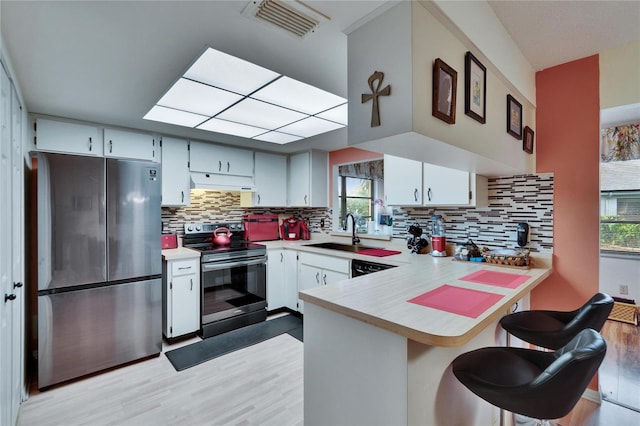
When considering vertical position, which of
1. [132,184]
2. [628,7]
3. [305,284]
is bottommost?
[305,284]

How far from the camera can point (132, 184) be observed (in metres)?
2.52

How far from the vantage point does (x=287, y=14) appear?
49.7 inches

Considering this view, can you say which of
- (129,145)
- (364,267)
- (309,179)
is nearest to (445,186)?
(364,267)

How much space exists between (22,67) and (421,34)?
2.21m

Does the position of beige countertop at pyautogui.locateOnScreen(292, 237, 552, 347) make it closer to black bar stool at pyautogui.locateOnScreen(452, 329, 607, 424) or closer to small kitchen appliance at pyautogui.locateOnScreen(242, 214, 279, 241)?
black bar stool at pyautogui.locateOnScreen(452, 329, 607, 424)

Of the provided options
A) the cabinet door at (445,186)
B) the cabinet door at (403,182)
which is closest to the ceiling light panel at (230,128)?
the cabinet door at (403,182)

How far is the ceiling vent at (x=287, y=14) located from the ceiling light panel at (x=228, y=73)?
38cm

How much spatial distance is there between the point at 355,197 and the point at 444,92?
2974 mm

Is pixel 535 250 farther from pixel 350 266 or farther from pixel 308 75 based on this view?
pixel 308 75

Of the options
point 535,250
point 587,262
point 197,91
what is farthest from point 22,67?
point 587,262

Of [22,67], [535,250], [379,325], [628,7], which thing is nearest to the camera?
[379,325]

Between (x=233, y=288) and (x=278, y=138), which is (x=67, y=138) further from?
(x=233, y=288)

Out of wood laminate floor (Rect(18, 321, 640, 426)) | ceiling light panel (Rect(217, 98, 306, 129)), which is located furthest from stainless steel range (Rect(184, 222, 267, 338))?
ceiling light panel (Rect(217, 98, 306, 129))

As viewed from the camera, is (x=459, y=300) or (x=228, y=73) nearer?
(x=459, y=300)
